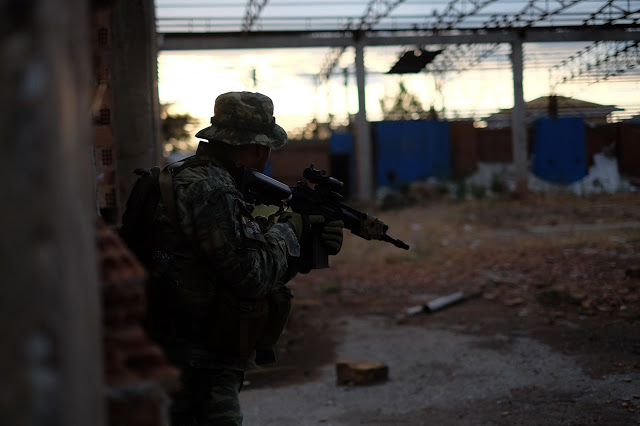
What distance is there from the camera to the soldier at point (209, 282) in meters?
2.33

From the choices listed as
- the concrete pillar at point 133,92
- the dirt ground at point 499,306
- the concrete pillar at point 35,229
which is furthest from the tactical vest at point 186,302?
the concrete pillar at point 133,92

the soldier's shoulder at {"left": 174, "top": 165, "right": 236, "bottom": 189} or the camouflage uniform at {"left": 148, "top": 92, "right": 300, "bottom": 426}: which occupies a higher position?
the soldier's shoulder at {"left": 174, "top": 165, "right": 236, "bottom": 189}

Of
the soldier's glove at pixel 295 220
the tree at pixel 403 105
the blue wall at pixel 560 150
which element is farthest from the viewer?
the tree at pixel 403 105

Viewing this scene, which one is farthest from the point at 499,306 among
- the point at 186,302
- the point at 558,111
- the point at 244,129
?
the point at 558,111

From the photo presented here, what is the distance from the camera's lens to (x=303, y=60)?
67.6ft

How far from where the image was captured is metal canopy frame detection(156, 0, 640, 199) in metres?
16.6

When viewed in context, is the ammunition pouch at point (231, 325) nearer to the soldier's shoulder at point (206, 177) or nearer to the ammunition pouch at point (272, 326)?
the ammunition pouch at point (272, 326)

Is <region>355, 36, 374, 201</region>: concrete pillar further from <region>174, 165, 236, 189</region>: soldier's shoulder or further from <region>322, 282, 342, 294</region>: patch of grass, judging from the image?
<region>174, 165, 236, 189</region>: soldier's shoulder

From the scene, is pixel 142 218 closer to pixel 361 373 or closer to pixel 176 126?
pixel 361 373

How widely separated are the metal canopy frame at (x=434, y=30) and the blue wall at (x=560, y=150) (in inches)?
28.4

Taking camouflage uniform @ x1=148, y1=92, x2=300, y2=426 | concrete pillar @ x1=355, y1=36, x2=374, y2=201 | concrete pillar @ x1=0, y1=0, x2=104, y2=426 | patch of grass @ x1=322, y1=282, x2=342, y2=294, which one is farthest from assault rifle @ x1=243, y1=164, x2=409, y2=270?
concrete pillar @ x1=355, y1=36, x2=374, y2=201

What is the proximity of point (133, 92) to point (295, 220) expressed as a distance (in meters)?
2.48

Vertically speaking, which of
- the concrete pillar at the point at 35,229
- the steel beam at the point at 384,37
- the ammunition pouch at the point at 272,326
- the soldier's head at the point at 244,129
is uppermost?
the steel beam at the point at 384,37

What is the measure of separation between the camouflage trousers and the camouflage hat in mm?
864
